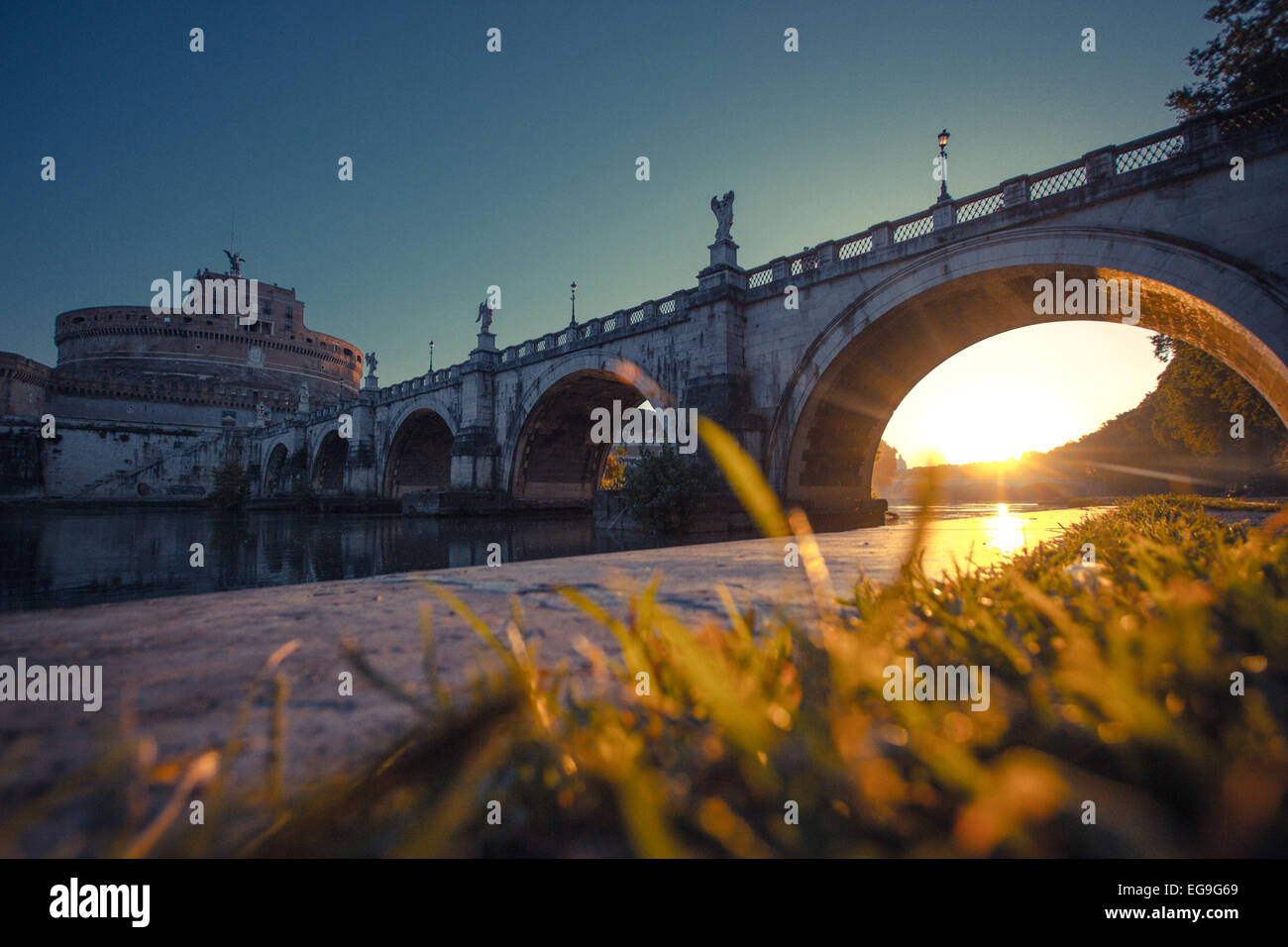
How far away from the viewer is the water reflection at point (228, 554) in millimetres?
6402

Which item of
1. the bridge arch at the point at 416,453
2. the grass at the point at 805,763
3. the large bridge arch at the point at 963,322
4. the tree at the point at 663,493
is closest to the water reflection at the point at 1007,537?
the grass at the point at 805,763

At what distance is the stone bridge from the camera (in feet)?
29.1

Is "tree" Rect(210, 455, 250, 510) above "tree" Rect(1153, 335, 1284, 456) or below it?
below

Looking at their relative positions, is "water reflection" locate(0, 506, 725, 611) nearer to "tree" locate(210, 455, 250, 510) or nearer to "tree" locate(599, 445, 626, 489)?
"tree" locate(599, 445, 626, 489)

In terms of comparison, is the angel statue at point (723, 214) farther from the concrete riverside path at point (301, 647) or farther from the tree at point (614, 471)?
the concrete riverside path at point (301, 647)

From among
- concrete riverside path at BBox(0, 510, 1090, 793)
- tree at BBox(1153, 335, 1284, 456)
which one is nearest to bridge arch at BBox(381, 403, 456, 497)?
concrete riverside path at BBox(0, 510, 1090, 793)

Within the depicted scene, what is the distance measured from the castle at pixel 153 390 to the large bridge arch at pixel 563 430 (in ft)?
119

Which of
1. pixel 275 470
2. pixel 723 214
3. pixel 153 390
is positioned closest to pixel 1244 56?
pixel 723 214

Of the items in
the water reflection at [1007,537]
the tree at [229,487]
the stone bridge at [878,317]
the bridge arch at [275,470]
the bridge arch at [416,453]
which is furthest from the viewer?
the bridge arch at [275,470]

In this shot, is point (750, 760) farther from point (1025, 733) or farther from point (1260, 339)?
point (1260, 339)

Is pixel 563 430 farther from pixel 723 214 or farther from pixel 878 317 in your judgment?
pixel 878 317

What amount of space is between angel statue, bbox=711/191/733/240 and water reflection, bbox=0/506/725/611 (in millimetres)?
8922

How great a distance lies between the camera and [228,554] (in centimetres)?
992
